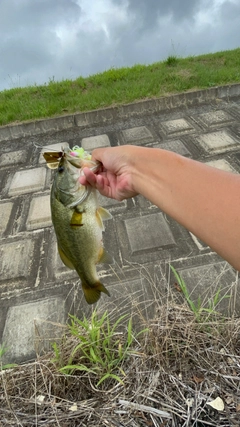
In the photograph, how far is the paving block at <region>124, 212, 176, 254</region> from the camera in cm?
303

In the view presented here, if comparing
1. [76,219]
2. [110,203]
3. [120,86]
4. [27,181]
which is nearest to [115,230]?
[110,203]

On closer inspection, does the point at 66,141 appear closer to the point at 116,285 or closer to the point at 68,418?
the point at 116,285

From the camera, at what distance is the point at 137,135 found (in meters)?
4.92

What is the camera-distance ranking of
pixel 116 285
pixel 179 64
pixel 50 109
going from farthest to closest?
pixel 179 64, pixel 50 109, pixel 116 285

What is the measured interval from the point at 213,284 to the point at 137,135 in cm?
298

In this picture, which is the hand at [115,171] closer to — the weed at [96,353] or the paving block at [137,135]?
the weed at [96,353]

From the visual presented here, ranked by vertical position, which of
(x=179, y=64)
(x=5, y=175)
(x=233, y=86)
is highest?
(x=179, y=64)

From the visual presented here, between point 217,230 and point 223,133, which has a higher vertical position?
point 217,230

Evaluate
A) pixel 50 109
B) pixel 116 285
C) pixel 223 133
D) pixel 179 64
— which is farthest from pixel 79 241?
pixel 179 64

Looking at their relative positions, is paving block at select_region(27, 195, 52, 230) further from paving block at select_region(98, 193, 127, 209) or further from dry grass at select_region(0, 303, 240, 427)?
dry grass at select_region(0, 303, 240, 427)

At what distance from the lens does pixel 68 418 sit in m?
1.75

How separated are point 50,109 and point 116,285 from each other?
3992 millimetres

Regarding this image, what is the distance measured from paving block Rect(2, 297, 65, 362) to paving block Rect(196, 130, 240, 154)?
2790 mm

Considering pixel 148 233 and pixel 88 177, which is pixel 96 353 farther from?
pixel 148 233
